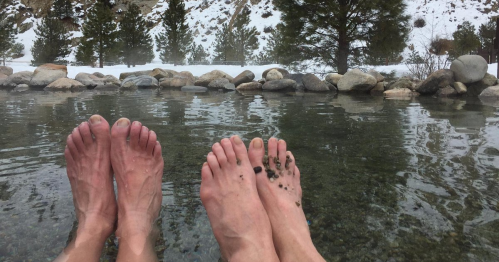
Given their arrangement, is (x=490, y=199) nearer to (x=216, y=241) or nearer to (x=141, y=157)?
(x=216, y=241)

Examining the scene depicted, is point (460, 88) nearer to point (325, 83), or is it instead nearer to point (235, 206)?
point (325, 83)

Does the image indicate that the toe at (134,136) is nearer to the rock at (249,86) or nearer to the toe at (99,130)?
the toe at (99,130)

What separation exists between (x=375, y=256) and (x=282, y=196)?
380 millimetres

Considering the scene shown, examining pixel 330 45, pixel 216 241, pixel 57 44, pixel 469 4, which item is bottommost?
pixel 216 241

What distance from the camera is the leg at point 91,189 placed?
970 millimetres

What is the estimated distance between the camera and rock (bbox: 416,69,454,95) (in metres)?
6.93

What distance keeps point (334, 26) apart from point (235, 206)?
32.0 ft

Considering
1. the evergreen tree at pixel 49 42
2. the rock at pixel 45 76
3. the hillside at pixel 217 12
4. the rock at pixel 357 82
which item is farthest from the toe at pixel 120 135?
the hillside at pixel 217 12

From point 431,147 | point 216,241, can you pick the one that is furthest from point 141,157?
point 431,147

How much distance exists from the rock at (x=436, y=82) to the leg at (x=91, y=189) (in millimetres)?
7137

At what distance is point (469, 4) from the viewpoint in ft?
88.2

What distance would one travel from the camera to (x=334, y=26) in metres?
9.90

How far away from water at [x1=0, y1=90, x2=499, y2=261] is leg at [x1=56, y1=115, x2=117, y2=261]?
0.06 meters

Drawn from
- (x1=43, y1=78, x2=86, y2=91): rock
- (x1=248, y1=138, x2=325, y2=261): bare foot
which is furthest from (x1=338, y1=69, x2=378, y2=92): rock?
(x1=43, y1=78, x2=86, y2=91): rock
